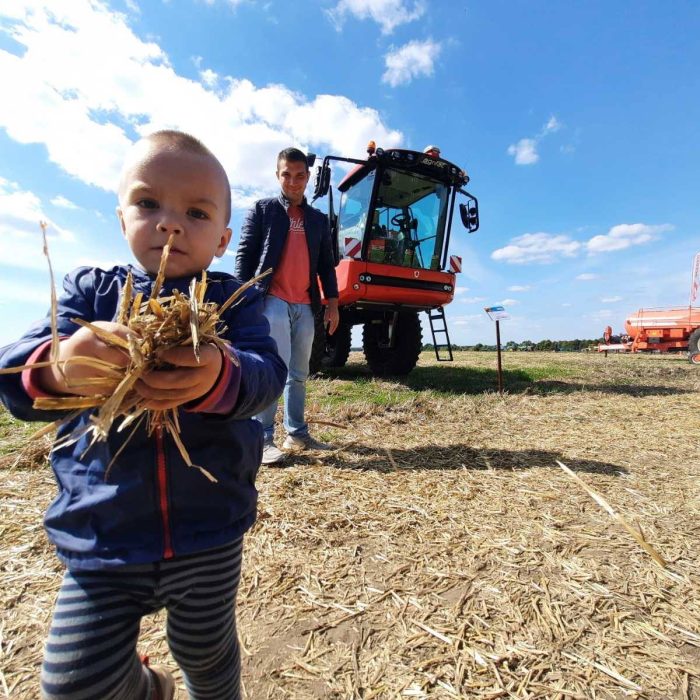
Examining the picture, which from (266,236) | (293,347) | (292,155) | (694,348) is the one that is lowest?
(293,347)

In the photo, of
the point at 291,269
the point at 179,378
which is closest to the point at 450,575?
the point at 179,378

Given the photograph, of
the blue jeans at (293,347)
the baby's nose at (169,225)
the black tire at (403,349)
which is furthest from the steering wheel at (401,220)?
the baby's nose at (169,225)

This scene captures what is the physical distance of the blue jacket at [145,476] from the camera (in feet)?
3.23

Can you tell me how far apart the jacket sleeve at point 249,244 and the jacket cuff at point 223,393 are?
255 centimetres

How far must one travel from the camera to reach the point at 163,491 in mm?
1045

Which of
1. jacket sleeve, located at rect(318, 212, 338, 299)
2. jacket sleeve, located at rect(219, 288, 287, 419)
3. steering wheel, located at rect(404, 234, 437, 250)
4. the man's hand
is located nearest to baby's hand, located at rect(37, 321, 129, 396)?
jacket sleeve, located at rect(219, 288, 287, 419)

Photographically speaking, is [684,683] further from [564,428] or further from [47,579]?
[564,428]

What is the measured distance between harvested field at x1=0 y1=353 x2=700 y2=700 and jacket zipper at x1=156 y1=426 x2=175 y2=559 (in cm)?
76

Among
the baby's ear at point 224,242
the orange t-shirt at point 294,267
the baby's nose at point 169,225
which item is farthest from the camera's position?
the orange t-shirt at point 294,267

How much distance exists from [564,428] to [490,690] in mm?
3779

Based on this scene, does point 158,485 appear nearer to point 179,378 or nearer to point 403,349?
point 179,378

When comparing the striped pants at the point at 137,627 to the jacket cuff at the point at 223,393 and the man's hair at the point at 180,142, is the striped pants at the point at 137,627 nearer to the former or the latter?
the jacket cuff at the point at 223,393

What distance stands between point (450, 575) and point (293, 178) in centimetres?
299

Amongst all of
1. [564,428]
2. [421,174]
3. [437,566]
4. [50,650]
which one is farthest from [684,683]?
[421,174]
